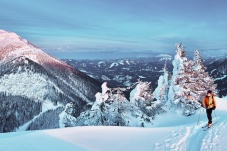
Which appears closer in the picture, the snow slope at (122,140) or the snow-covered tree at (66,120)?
the snow slope at (122,140)

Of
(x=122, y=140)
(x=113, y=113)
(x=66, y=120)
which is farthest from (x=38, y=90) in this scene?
(x=122, y=140)

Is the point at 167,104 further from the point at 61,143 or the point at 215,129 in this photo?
the point at 61,143

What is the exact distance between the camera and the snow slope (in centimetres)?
1351

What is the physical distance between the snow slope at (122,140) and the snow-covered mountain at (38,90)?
84838 mm

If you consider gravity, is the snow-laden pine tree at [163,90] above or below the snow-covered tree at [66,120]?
above

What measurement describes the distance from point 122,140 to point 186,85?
19807 millimetres

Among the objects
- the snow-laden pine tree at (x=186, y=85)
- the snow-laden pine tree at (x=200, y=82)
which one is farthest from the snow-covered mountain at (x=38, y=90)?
the snow-laden pine tree at (x=186, y=85)

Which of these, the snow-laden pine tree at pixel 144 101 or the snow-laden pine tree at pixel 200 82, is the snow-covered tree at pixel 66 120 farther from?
the snow-laden pine tree at pixel 200 82

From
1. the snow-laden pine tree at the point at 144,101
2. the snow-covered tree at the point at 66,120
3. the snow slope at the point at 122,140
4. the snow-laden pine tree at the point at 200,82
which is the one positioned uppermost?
the snow-laden pine tree at the point at 200,82

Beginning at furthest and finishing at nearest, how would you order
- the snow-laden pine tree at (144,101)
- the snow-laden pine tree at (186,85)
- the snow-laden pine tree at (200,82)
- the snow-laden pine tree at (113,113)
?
the snow-laden pine tree at (200,82) → the snow-laden pine tree at (186,85) → the snow-laden pine tree at (144,101) → the snow-laden pine tree at (113,113)

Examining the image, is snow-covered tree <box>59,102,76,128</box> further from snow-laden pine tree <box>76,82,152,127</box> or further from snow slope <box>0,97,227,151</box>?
snow slope <box>0,97,227,151</box>

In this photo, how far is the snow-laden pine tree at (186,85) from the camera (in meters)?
32.8

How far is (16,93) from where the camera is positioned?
454ft

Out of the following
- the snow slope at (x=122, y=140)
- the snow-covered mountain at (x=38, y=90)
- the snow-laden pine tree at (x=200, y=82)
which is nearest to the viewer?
the snow slope at (x=122, y=140)
